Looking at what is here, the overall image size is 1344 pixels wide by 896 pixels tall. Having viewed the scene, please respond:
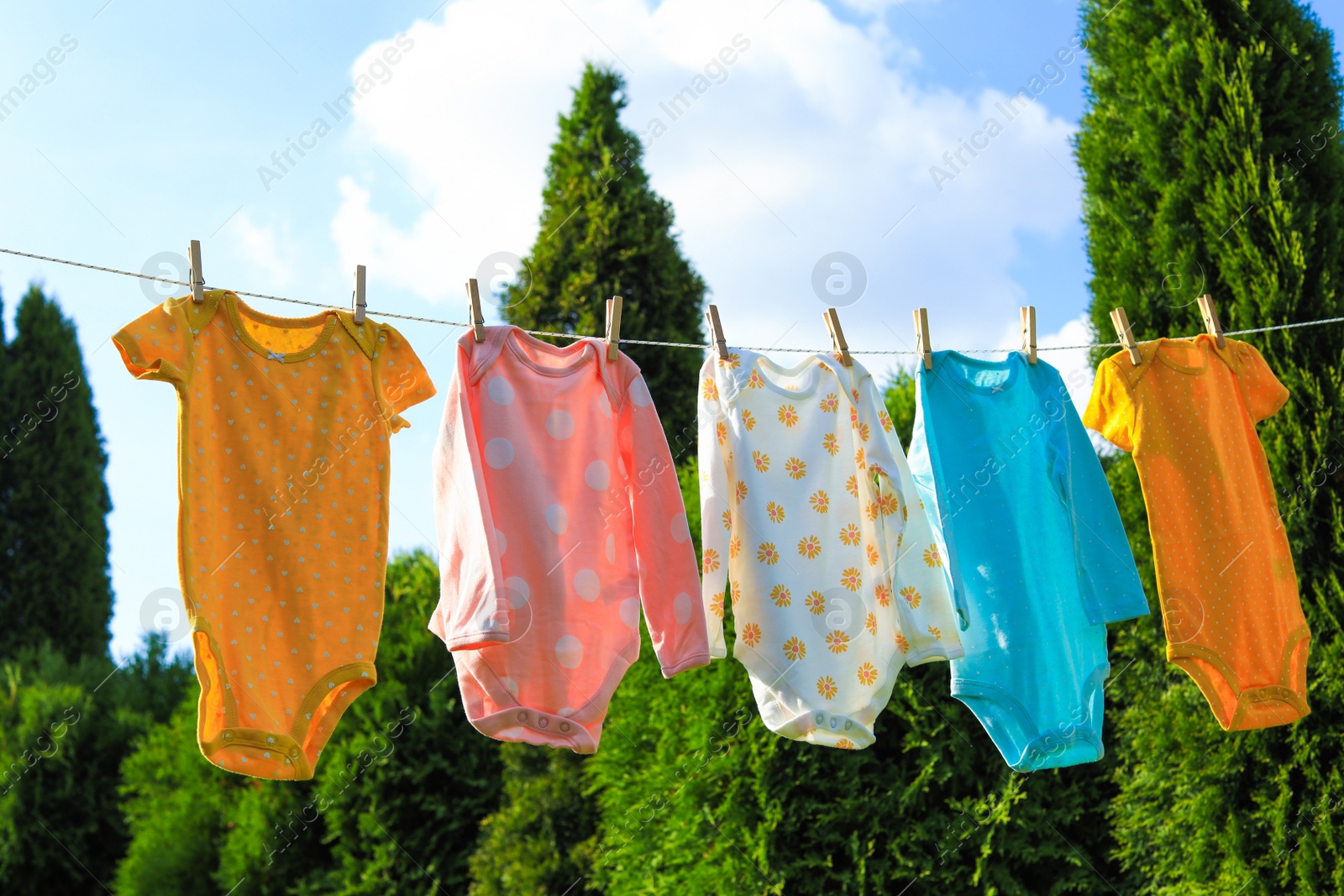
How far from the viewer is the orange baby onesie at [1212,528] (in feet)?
11.2

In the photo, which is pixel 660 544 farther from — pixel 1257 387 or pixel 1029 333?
pixel 1257 387

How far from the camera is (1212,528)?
137 inches

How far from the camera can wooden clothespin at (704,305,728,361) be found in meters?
3.33

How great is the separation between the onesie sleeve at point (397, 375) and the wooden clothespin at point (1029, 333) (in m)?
1.93

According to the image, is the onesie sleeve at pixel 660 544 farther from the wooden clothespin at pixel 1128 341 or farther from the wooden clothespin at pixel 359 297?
the wooden clothespin at pixel 1128 341

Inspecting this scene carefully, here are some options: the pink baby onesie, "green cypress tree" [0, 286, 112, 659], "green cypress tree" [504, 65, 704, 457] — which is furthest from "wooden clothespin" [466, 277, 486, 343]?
"green cypress tree" [0, 286, 112, 659]

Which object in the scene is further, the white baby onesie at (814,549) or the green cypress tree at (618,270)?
the green cypress tree at (618,270)

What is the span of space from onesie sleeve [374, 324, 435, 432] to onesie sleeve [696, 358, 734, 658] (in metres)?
0.82

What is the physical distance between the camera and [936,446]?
3318 millimetres

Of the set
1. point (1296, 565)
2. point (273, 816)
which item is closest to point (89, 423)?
point (273, 816)

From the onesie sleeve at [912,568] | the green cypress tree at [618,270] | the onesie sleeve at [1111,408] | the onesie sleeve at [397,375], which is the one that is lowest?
the onesie sleeve at [912,568]

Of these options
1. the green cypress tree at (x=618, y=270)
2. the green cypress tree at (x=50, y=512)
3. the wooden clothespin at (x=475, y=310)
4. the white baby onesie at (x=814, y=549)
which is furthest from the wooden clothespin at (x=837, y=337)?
the green cypress tree at (x=50, y=512)

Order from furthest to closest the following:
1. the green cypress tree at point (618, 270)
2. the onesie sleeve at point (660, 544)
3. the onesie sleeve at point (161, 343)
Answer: the green cypress tree at point (618, 270), the onesie sleeve at point (660, 544), the onesie sleeve at point (161, 343)

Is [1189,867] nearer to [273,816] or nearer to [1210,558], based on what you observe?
[1210,558]
